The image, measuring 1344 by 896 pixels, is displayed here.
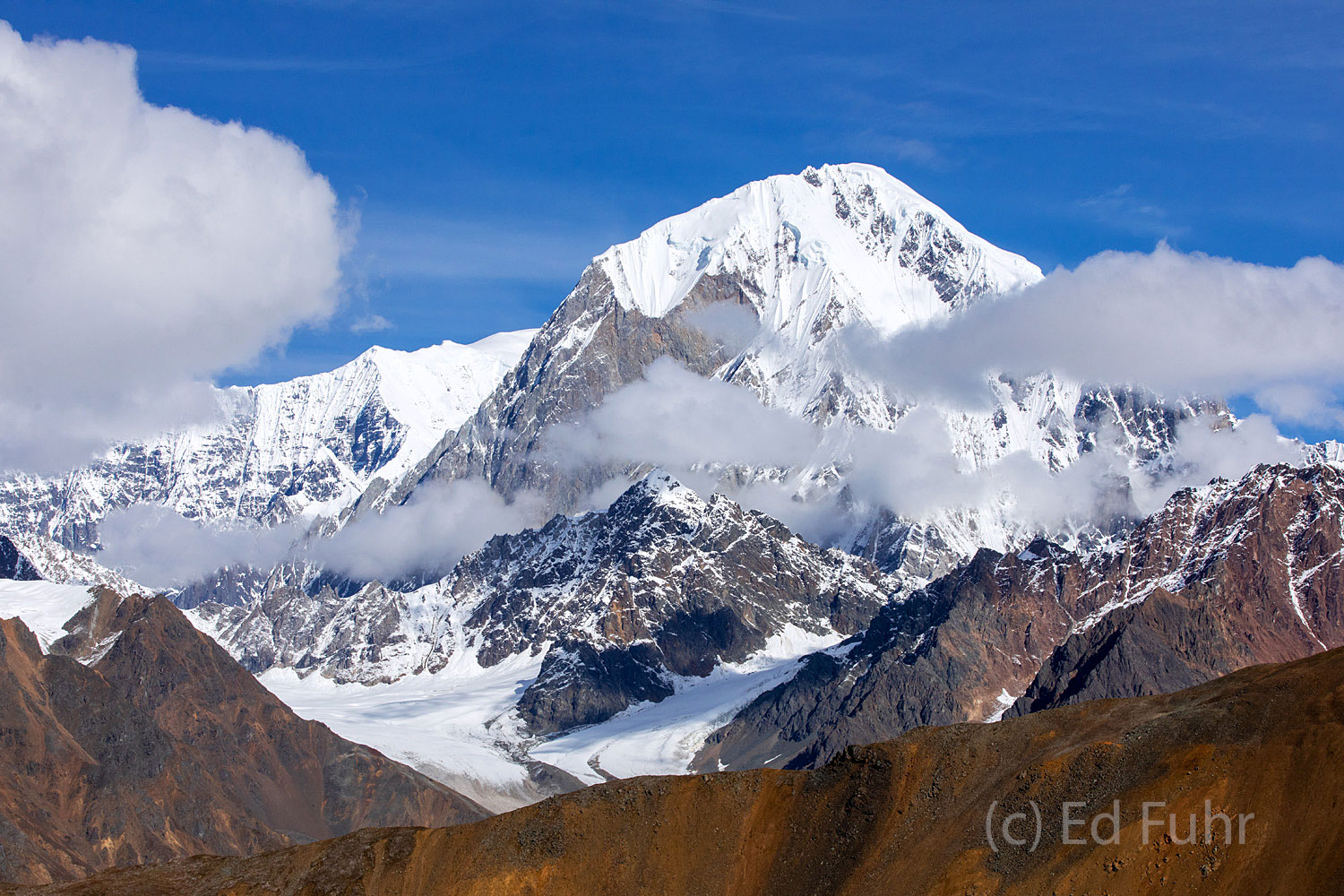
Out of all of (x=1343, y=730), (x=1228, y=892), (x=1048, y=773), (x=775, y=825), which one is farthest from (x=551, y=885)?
(x=1343, y=730)

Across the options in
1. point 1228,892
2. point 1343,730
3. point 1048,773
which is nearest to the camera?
point 1228,892

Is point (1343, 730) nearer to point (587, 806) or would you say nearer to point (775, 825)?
point (775, 825)

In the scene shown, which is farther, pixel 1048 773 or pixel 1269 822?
pixel 1048 773

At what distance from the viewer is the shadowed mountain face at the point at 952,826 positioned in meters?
98.9

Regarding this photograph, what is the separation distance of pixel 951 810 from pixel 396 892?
45.5 meters

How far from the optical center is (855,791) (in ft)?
391

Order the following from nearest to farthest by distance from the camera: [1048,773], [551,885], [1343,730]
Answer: [1343,730] → [1048,773] → [551,885]

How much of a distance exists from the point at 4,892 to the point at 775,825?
64.8 metres

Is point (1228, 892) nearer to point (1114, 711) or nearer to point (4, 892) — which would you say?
point (1114, 711)

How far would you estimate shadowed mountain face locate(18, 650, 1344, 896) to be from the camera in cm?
9888

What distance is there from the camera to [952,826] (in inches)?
4385

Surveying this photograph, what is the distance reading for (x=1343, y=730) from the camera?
4006 inches

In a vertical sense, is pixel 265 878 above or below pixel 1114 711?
below

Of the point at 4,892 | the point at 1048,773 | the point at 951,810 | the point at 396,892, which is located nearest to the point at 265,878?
the point at 396,892
